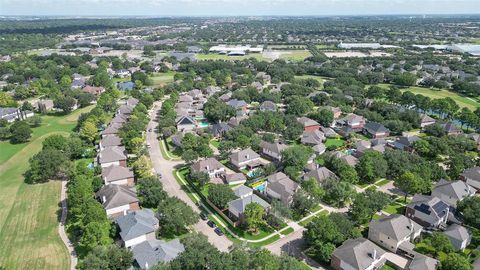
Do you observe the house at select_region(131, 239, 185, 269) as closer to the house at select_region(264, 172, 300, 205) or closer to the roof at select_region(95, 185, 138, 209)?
the roof at select_region(95, 185, 138, 209)

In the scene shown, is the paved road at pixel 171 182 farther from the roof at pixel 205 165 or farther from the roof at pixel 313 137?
the roof at pixel 313 137

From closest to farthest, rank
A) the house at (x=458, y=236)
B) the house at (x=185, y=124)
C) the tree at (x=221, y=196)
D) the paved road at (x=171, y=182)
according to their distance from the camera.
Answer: the house at (x=458, y=236), the paved road at (x=171, y=182), the tree at (x=221, y=196), the house at (x=185, y=124)

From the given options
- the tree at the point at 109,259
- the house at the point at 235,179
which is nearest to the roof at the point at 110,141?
the house at the point at 235,179

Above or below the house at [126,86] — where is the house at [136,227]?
above

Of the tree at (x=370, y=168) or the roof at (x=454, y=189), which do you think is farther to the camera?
the tree at (x=370, y=168)

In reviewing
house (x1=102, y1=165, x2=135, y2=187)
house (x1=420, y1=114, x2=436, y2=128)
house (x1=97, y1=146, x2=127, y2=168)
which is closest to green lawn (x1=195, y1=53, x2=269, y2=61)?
house (x1=420, y1=114, x2=436, y2=128)

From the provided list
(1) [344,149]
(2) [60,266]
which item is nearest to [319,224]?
(2) [60,266]

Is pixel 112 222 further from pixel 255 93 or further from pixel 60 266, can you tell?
pixel 255 93
